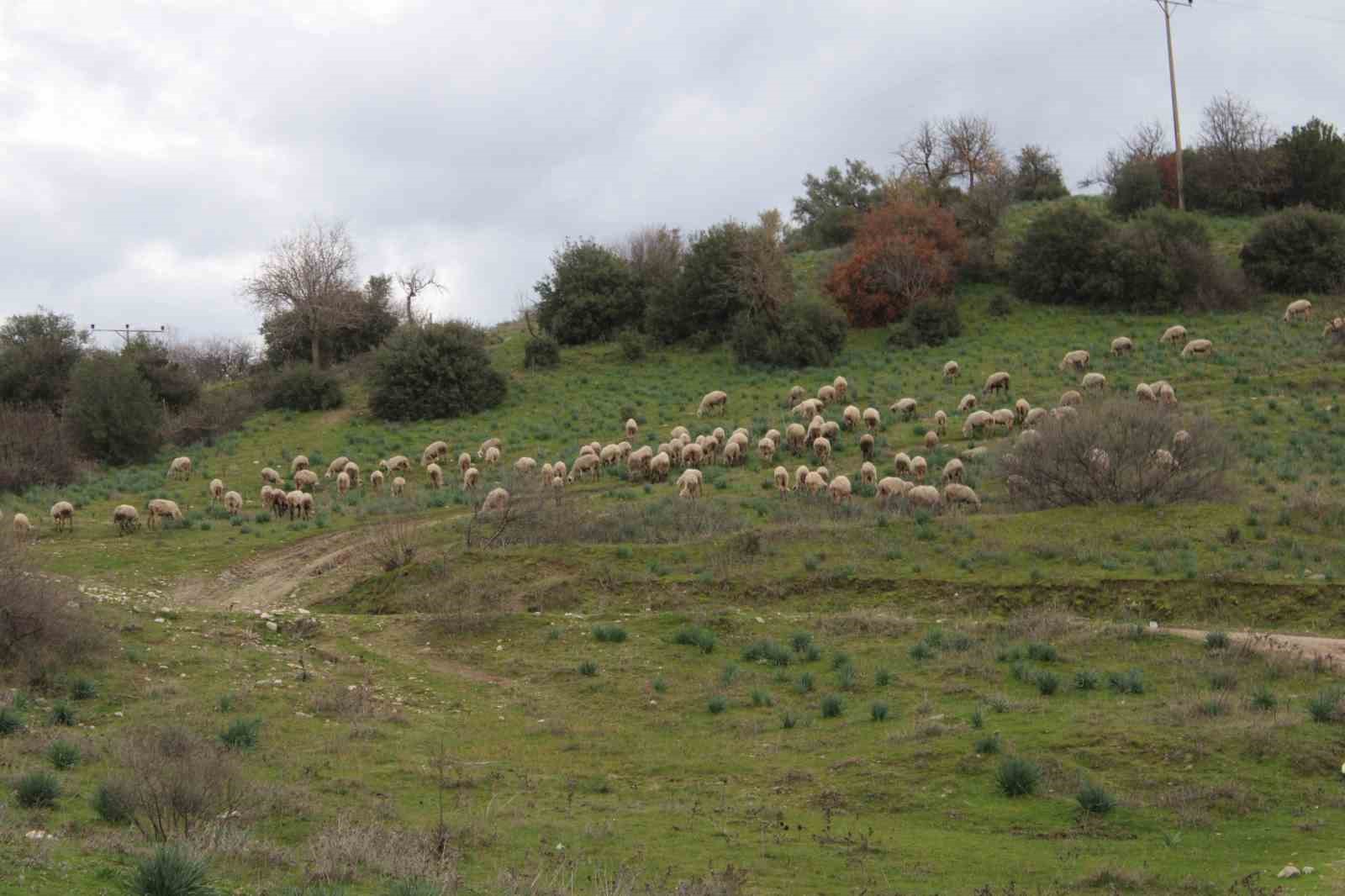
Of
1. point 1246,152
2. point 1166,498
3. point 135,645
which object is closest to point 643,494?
point 1166,498

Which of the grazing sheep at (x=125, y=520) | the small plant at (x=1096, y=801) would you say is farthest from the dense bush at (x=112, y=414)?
the small plant at (x=1096, y=801)

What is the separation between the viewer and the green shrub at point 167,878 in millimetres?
8352

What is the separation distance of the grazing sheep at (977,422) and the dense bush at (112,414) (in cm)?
2748

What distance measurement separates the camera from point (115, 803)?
11.6 meters

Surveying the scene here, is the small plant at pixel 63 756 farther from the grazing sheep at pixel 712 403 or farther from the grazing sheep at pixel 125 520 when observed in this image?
the grazing sheep at pixel 712 403

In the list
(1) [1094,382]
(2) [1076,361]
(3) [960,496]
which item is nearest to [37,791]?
(3) [960,496]

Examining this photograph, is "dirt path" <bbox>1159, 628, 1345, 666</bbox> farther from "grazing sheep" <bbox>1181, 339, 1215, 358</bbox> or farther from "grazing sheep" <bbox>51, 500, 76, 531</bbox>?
"grazing sheep" <bbox>1181, 339, 1215, 358</bbox>

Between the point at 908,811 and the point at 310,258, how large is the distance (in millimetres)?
53891

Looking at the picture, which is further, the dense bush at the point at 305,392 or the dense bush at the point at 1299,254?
the dense bush at the point at 1299,254

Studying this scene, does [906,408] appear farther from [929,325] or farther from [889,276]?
[889,276]

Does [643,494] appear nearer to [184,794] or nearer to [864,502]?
[864,502]

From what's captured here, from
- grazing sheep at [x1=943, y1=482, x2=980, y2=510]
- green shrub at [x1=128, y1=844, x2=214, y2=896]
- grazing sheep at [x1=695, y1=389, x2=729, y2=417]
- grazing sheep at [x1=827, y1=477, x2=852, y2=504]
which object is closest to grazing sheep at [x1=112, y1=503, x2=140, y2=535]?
grazing sheep at [x1=827, y1=477, x2=852, y2=504]

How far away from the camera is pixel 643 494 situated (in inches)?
1276

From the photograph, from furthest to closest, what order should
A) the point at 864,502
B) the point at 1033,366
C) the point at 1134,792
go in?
the point at 1033,366 < the point at 864,502 < the point at 1134,792
